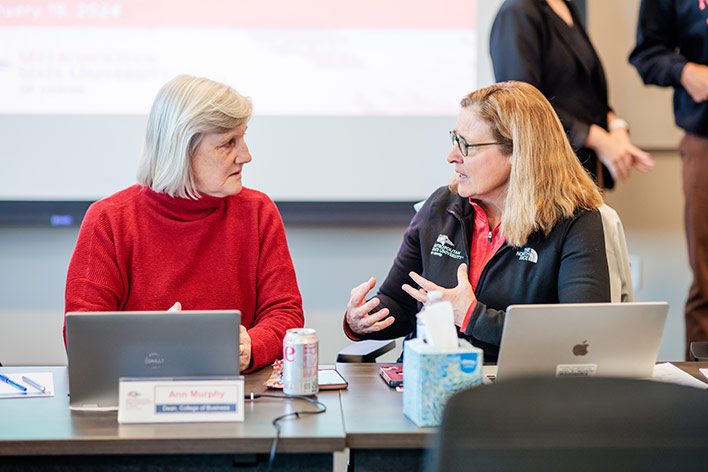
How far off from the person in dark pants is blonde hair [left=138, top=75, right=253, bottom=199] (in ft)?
5.22

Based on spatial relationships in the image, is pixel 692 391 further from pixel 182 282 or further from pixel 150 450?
pixel 182 282

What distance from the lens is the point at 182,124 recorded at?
209 centimetres

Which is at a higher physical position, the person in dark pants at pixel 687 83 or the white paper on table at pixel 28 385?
the person in dark pants at pixel 687 83

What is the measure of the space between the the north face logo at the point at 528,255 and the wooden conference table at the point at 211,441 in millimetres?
577

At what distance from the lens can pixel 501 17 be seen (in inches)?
116

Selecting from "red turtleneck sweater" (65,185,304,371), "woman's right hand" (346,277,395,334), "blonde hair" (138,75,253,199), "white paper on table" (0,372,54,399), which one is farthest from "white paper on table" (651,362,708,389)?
"white paper on table" (0,372,54,399)

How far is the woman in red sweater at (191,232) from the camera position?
6.81 feet

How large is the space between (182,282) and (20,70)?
5.01ft

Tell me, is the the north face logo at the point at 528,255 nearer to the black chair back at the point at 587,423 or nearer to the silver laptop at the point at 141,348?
the silver laptop at the point at 141,348

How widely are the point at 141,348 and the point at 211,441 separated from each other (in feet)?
0.79

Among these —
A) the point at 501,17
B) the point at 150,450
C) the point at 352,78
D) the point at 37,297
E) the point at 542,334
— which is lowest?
the point at 37,297

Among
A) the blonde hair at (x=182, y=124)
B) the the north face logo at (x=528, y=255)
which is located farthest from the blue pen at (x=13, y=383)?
the the north face logo at (x=528, y=255)

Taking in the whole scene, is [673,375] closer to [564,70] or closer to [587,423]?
[587,423]

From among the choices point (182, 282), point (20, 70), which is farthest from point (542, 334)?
point (20, 70)
